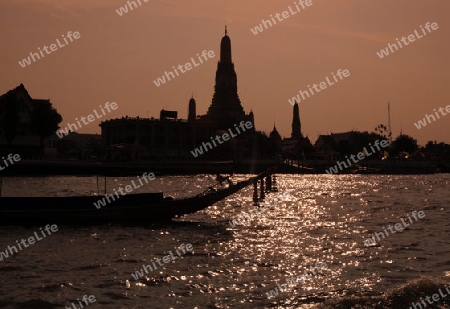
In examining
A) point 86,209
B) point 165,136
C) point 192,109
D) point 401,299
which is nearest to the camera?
point 401,299

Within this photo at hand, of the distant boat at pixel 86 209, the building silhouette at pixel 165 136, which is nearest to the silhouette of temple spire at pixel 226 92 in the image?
the building silhouette at pixel 165 136

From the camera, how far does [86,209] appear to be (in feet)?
110

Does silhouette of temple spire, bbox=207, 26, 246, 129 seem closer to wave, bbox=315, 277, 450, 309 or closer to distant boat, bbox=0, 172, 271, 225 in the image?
distant boat, bbox=0, 172, 271, 225

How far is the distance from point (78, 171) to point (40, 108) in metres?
19.4

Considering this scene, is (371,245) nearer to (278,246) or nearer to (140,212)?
(278,246)

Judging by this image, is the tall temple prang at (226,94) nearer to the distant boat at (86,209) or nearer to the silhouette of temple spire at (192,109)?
the silhouette of temple spire at (192,109)

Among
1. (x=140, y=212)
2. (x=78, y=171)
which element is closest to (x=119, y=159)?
(x=78, y=171)

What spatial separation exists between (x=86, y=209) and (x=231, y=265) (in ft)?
47.1

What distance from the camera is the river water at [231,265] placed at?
1695 centimetres

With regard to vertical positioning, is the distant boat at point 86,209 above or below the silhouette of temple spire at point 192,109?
below

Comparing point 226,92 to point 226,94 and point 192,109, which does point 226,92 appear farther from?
point 192,109

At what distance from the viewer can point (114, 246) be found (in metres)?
26.5

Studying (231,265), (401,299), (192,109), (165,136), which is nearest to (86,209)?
(231,265)

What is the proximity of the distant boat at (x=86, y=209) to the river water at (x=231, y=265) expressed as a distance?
77cm
